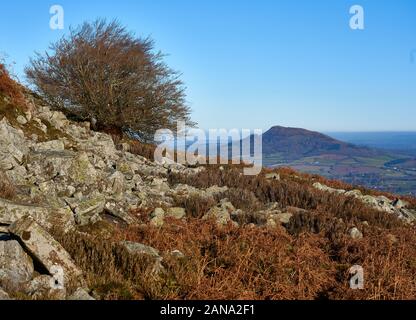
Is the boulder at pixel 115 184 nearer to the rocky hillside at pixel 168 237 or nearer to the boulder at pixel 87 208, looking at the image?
the rocky hillside at pixel 168 237

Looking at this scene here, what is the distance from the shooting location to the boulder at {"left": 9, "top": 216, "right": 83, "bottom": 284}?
4.52m

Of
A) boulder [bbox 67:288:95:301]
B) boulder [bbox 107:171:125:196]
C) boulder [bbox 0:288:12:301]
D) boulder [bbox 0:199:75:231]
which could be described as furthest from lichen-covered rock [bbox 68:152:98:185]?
boulder [bbox 0:288:12:301]

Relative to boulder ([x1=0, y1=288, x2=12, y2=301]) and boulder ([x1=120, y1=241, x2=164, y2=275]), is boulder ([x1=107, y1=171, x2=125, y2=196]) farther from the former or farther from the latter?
boulder ([x1=0, y1=288, x2=12, y2=301])

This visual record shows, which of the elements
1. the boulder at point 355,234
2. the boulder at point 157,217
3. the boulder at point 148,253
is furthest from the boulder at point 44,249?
the boulder at point 355,234

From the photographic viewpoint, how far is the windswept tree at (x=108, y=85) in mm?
18000

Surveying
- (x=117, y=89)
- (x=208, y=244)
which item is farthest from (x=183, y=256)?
(x=117, y=89)

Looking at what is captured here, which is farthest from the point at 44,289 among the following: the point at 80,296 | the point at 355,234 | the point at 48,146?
the point at 48,146

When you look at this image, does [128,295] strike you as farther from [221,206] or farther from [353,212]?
[353,212]

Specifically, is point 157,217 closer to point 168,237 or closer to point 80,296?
point 168,237

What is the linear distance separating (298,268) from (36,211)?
12.1 feet

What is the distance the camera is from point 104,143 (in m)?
13.6

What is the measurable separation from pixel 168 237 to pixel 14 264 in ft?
7.80

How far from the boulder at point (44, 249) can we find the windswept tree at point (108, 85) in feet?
44.9

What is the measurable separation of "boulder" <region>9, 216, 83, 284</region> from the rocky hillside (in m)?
0.01
